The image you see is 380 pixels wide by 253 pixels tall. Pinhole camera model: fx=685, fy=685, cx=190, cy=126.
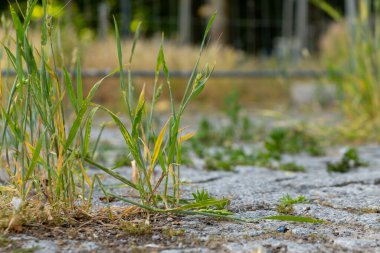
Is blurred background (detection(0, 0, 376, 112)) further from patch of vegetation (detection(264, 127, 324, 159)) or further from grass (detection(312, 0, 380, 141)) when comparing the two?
patch of vegetation (detection(264, 127, 324, 159))

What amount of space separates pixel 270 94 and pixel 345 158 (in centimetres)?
526

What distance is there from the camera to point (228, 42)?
1288cm

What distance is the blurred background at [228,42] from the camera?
725 centimetres

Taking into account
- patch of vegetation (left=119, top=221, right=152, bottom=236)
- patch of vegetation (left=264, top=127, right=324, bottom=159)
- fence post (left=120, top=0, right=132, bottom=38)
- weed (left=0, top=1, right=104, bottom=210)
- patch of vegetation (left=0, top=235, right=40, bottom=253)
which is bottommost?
patch of vegetation (left=264, top=127, right=324, bottom=159)

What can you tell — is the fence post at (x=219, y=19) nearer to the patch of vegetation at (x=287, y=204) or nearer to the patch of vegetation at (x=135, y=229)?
the patch of vegetation at (x=287, y=204)

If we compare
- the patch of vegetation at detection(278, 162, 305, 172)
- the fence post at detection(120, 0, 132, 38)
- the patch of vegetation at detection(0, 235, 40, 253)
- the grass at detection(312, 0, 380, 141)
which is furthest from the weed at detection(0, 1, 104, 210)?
the fence post at detection(120, 0, 132, 38)

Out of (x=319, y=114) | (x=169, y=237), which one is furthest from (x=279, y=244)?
(x=319, y=114)

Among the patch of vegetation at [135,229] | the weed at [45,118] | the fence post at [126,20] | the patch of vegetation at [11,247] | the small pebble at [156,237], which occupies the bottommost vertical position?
the small pebble at [156,237]

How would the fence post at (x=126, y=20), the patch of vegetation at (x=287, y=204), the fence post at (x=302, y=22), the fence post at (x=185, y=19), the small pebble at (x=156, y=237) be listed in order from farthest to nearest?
the fence post at (x=185, y=19)
the fence post at (x=302, y=22)
the fence post at (x=126, y=20)
the patch of vegetation at (x=287, y=204)
the small pebble at (x=156, y=237)

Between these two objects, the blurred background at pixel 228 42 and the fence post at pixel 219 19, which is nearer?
the blurred background at pixel 228 42

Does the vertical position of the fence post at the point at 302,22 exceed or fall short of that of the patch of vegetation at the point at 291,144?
it exceeds it

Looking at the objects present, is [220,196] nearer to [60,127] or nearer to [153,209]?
[153,209]

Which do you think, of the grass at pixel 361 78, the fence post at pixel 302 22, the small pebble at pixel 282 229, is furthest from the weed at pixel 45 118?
the fence post at pixel 302 22

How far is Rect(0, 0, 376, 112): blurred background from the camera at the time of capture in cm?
725
